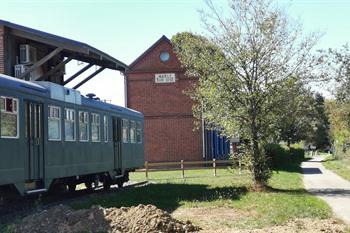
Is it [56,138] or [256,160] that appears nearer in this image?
[56,138]

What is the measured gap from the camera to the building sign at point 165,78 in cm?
4556

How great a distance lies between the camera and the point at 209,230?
12.1 metres

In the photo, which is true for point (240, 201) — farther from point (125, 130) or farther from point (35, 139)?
point (125, 130)

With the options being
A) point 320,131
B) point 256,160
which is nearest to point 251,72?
point 256,160

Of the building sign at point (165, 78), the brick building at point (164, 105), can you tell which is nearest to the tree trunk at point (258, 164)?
the brick building at point (164, 105)

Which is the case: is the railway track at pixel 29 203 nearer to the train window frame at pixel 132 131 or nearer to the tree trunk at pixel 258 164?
the train window frame at pixel 132 131

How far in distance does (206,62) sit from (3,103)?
10144 mm

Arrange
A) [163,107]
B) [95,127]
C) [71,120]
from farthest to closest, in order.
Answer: [163,107] < [95,127] < [71,120]

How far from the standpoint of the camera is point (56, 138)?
16781 mm

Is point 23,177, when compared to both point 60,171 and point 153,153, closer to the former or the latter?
point 60,171

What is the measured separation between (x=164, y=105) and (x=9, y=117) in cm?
3201

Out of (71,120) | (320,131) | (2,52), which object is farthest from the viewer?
(320,131)

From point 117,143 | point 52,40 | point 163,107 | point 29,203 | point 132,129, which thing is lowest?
point 29,203

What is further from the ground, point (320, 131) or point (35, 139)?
point (320, 131)
